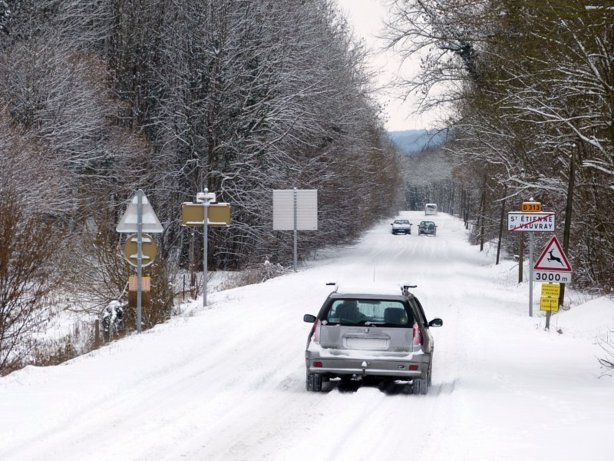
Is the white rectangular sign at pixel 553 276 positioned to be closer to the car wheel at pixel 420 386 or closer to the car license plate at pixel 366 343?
the car wheel at pixel 420 386

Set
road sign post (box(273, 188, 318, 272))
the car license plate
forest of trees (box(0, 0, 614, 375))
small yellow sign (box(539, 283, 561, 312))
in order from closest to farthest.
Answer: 1. the car license plate
2. small yellow sign (box(539, 283, 561, 312))
3. forest of trees (box(0, 0, 614, 375))
4. road sign post (box(273, 188, 318, 272))

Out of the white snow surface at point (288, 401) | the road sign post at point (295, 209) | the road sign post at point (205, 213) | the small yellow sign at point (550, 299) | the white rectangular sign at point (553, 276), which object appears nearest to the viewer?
the white snow surface at point (288, 401)

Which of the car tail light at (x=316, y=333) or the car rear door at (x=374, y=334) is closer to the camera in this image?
the car rear door at (x=374, y=334)

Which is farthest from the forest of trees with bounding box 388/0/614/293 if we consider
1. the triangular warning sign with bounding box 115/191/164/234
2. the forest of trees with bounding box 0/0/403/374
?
the forest of trees with bounding box 0/0/403/374

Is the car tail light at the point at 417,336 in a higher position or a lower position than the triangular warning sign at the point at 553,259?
lower

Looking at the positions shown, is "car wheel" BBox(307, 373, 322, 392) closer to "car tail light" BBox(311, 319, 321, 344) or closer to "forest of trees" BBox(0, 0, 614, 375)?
"car tail light" BBox(311, 319, 321, 344)

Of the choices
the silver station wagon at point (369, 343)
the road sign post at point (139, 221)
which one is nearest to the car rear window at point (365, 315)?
the silver station wagon at point (369, 343)

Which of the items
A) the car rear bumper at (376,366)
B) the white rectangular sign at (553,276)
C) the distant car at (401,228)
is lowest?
the distant car at (401,228)

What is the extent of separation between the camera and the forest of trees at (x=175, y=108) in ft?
148

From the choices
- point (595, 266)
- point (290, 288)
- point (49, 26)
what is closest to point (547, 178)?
point (595, 266)

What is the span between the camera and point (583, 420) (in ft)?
35.8

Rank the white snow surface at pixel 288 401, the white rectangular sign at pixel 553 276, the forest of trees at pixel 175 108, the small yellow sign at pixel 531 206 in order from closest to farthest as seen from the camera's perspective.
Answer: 1. the white snow surface at pixel 288 401
2. the white rectangular sign at pixel 553 276
3. the small yellow sign at pixel 531 206
4. the forest of trees at pixel 175 108

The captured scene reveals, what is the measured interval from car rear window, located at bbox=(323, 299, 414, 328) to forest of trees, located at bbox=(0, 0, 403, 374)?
2759 centimetres

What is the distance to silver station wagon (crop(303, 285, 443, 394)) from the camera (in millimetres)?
13188
